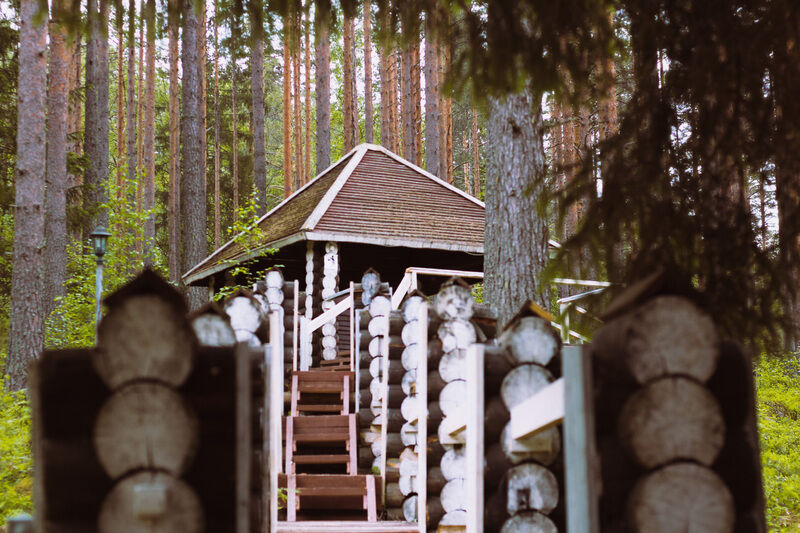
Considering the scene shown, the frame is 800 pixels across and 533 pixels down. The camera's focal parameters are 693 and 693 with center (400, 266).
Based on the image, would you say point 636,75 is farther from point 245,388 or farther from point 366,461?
point 366,461

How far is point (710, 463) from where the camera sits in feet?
4.51

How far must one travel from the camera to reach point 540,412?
171cm

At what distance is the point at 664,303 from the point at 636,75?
1.34 metres

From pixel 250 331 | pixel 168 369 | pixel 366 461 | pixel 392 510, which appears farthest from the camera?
pixel 366 461

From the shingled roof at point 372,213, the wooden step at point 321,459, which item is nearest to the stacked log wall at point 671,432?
the wooden step at point 321,459

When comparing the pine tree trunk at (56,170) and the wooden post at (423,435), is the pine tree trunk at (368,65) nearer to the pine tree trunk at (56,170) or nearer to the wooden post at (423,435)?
the pine tree trunk at (56,170)

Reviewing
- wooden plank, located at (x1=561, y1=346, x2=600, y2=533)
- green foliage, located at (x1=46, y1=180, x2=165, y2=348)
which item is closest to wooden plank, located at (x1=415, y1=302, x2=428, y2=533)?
wooden plank, located at (x1=561, y1=346, x2=600, y2=533)

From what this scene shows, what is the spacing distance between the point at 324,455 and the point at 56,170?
33.1 feet

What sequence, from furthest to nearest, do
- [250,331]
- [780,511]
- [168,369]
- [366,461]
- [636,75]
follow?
[366,461]
[780,511]
[250,331]
[636,75]
[168,369]

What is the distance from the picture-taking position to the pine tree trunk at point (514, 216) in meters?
8.20

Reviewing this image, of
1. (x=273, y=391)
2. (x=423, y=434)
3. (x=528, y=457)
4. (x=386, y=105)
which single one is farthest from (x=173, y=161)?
(x=528, y=457)

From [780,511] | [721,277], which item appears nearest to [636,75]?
[721,277]

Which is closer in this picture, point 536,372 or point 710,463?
point 710,463

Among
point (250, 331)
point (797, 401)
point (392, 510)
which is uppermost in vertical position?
point (250, 331)
